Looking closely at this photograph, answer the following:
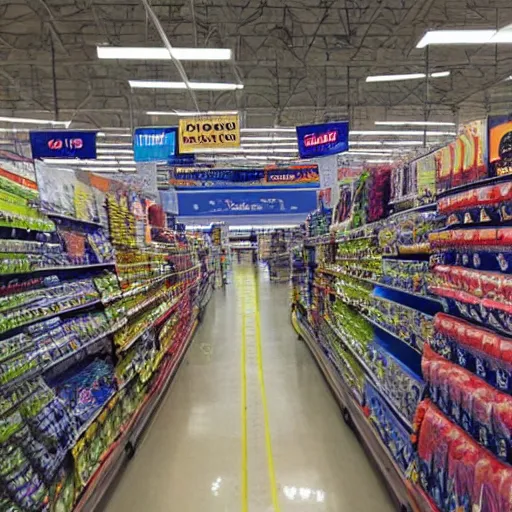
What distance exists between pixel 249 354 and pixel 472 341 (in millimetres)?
5477

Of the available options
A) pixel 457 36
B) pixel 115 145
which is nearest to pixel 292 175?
pixel 115 145

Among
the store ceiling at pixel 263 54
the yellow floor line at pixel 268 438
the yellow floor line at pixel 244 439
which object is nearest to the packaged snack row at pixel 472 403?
the yellow floor line at pixel 268 438

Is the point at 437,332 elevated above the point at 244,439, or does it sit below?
above

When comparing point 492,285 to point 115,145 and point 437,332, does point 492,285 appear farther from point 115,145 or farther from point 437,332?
point 115,145

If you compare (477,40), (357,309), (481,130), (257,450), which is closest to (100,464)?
(257,450)

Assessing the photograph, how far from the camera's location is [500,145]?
5.79 ft

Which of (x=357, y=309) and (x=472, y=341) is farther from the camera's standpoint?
(x=357, y=309)

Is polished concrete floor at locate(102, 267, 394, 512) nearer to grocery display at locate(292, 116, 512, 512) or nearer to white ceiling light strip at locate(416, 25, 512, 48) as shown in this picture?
grocery display at locate(292, 116, 512, 512)

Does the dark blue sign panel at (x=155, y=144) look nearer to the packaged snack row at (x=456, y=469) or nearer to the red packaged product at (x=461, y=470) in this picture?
the packaged snack row at (x=456, y=469)

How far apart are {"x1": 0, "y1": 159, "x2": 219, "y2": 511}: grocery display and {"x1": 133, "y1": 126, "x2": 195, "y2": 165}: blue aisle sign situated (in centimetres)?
482

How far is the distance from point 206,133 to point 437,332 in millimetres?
7512

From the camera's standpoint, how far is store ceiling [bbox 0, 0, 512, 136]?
9359 millimetres

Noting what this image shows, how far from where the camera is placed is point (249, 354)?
695cm

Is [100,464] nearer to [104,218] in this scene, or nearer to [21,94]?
[104,218]
